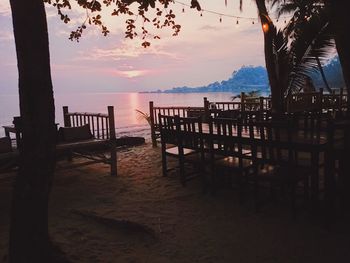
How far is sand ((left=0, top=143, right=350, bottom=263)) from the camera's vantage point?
3179 mm

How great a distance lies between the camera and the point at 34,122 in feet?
8.54

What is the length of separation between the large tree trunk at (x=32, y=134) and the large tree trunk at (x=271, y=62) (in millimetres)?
8836

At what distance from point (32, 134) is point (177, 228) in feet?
6.57

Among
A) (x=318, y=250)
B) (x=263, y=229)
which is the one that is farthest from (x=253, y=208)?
(x=318, y=250)

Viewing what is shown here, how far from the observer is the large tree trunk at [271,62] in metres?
10.4

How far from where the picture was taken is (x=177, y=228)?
382 cm

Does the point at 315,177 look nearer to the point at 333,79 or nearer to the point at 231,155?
the point at 231,155

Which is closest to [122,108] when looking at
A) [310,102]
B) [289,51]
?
[310,102]

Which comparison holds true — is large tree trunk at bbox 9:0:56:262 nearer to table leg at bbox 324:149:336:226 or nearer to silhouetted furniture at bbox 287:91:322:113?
table leg at bbox 324:149:336:226

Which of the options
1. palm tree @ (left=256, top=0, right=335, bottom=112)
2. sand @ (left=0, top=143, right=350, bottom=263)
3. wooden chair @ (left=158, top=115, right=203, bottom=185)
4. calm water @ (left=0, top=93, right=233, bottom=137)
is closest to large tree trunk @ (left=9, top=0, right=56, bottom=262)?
sand @ (left=0, top=143, right=350, bottom=263)

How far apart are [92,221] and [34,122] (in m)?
1.96

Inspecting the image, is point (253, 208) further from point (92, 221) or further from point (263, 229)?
point (92, 221)

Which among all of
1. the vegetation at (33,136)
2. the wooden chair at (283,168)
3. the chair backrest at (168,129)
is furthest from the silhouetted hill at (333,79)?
the vegetation at (33,136)

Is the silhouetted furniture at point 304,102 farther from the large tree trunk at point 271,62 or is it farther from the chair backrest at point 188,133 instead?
the chair backrest at point 188,133
